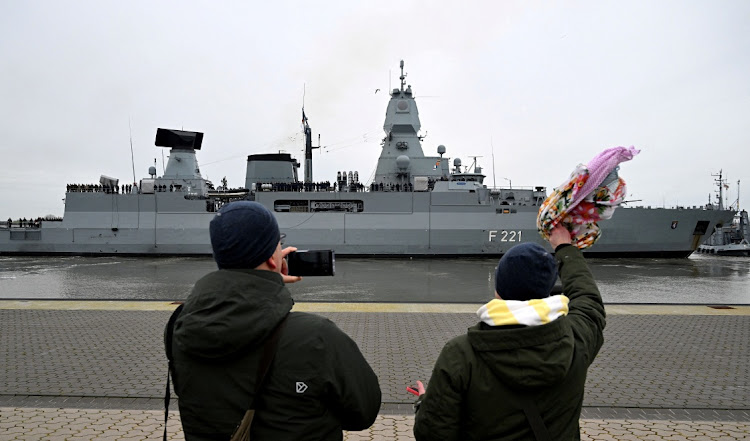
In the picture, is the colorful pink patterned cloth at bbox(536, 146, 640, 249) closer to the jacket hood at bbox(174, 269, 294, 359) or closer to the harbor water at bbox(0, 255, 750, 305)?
the jacket hood at bbox(174, 269, 294, 359)

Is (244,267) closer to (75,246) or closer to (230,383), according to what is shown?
(230,383)

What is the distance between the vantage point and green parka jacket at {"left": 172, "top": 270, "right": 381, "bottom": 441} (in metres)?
1.50

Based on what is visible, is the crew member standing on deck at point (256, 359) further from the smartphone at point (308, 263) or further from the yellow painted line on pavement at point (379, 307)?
the yellow painted line on pavement at point (379, 307)

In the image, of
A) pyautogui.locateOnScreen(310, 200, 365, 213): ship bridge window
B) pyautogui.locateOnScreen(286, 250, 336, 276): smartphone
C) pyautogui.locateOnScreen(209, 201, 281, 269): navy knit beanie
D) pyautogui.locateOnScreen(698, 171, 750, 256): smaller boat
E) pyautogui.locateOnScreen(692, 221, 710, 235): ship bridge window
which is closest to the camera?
pyautogui.locateOnScreen(209, 201, 281, 269): navy knit beanie

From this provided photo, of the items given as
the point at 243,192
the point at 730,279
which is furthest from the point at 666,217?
the point at 243,192

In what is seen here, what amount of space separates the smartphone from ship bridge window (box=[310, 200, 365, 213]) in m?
24.2

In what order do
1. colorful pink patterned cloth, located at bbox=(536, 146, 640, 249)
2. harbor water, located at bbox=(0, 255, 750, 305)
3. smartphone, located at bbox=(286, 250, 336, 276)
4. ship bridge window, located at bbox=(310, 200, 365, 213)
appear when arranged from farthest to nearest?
1. ship bridge window, located at bbox=(310, 200, 365, 213)
2. harbor water, located at bbox=(0, 255, 750, 305)
3. colorful pink patterned cloth, located at bbox=(536, 146, 640, 249)
4. smartphone, located at bbox=(286, 250, 336, 276)

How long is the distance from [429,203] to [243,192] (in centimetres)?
1008

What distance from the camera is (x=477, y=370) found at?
1.69 meters

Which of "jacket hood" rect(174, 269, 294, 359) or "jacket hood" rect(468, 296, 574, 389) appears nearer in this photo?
"jacket hood" rect(174, 269, 294, 359)

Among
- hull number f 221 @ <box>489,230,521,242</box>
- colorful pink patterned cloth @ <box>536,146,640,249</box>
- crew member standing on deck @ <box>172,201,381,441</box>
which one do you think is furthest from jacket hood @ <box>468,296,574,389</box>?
hull number f 221 @ <box>489,230,521,242</box>

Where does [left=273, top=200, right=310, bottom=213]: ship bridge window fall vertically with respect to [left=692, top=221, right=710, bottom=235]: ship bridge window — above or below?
above

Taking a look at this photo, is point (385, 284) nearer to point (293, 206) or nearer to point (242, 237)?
point (242, 237)

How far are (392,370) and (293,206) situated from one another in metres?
21.9
